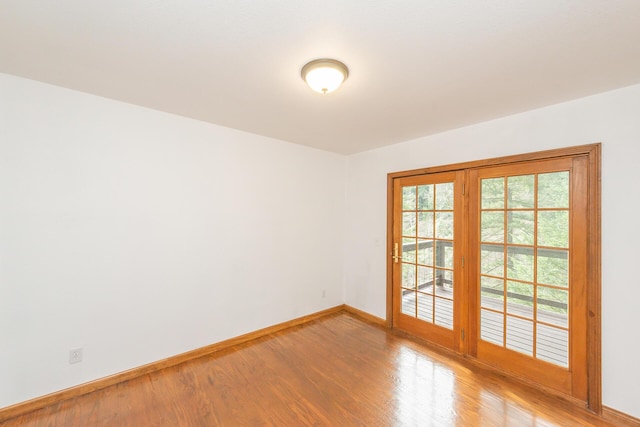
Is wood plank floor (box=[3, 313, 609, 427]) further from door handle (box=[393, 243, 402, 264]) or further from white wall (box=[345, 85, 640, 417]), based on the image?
door handle (box=[393, 243, 402, 264])

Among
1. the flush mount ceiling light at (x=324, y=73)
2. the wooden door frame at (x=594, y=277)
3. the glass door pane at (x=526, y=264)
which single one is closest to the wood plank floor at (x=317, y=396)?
the wooden door frame at (x=594, y=277)

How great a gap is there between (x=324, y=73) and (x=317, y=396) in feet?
8.23

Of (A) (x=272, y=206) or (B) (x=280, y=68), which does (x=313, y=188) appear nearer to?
(A) (x=272, y=206)

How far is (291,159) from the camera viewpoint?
12.0 ft

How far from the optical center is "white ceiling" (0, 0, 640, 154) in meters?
1.27

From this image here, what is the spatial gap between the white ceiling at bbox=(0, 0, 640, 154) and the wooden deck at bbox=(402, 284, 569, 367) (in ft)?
6.23

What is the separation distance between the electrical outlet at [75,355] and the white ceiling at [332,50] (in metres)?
2.16

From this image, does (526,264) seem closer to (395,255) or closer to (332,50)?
(395,255)

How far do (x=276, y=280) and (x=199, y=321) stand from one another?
101 centimetres

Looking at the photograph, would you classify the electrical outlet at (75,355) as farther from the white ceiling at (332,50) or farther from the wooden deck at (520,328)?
the wooden deck at (520,328)

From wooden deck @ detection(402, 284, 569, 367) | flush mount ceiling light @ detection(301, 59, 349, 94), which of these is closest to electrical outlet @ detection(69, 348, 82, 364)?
flush mount ceiling light @ detection(301, 59, 349, 94)

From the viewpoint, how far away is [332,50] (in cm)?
158

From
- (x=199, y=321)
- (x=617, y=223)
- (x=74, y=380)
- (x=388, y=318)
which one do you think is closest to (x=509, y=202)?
(x=617, y=223)


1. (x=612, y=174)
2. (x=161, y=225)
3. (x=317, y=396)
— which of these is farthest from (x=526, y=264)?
(x=161, y=225)
